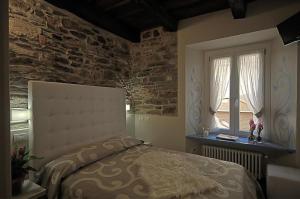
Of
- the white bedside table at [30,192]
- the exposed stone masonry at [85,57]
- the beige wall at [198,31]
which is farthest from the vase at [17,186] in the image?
the beige wall at [198,31]

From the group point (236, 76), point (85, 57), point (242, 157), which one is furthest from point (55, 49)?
point (242, 157)

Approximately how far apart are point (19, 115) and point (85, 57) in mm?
1311

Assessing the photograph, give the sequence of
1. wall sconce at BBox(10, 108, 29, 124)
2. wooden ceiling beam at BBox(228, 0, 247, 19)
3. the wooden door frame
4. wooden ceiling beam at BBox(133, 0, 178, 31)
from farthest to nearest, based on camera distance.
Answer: wooden ceiling beam at BBox(133, 0, 178, 31) < wooden ceiling beam at BBox(228, 0, 247, 19) < wall sconce at BBox(10, 108, 29, 124) < the wooden door frame

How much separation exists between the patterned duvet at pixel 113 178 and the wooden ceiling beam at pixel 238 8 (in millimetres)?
2016

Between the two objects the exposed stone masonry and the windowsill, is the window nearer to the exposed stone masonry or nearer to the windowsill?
the windowsill

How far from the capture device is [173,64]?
3404 mm

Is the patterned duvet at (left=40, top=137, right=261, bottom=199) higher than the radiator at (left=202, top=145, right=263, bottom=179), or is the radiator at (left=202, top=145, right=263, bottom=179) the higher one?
the patterned duvet at (left=40, top=137, right=261, bottom=199)

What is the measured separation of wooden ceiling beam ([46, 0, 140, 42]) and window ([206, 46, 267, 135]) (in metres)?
1.58

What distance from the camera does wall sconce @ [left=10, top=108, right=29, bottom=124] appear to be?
2010 millimetres

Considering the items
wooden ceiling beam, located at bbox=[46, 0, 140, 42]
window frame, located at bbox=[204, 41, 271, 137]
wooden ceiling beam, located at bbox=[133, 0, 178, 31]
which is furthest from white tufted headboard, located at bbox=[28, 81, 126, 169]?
window frame, located at bbox=[204, 41, 271, 137]

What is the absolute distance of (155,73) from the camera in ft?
11.9

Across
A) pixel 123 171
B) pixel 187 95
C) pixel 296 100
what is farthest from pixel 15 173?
pixel 296 100

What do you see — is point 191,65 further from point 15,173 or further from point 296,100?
point 15,173

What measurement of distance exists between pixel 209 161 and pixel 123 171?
3.37 ft
